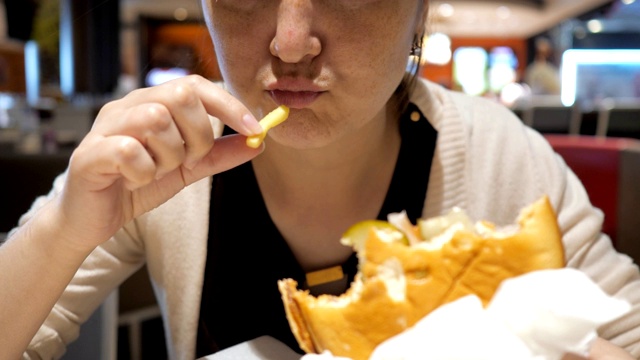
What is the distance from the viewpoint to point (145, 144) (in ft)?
2.16

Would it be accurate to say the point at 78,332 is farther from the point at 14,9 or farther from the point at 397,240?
the point at 14,9

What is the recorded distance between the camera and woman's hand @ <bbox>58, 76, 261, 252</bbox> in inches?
25.4

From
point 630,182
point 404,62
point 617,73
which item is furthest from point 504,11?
point 404,62

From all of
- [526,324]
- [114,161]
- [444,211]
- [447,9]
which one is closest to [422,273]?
[526,324]

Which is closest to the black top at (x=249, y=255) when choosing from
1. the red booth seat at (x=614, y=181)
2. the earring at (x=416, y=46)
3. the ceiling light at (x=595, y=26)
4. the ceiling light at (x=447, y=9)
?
the earring at (x=416, y=46)

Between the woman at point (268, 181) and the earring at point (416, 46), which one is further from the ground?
the earring at point (416, 46)

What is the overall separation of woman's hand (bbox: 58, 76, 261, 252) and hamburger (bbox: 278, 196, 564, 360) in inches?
7.9

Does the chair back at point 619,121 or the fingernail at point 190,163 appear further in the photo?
the chair back at point 619,121

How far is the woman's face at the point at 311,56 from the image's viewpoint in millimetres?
728

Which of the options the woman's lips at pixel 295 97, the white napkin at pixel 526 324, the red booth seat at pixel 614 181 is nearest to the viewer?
the white napkin at pixel 526 324

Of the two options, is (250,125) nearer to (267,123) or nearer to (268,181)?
(267,123)

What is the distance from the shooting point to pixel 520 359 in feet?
1.69

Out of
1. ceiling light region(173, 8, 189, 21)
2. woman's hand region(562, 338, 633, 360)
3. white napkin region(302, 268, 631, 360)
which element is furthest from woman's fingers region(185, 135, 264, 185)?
ceiling light region(173, 8, 189, 21)

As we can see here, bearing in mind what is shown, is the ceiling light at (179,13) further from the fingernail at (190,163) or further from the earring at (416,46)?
the fingernail at (190,163)
